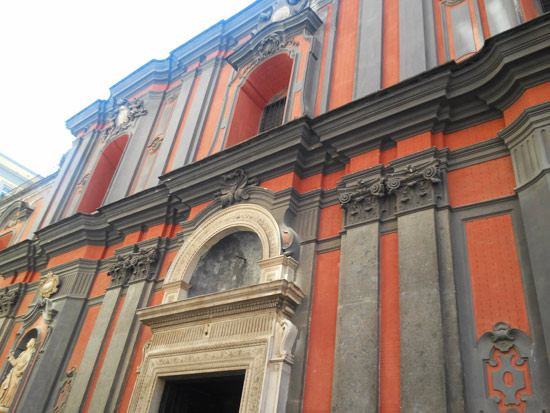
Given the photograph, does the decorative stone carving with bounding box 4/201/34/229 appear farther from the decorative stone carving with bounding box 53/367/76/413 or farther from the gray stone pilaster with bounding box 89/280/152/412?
the gray stone pilaster with bounding box 89/280/152/412

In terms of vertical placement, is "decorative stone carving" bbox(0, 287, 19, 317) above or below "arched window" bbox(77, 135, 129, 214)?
below

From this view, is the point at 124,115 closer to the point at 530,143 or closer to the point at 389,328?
the point at 389,328

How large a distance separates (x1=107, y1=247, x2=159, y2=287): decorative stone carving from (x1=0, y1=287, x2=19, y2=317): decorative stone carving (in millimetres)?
4392

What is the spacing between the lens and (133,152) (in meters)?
12.2

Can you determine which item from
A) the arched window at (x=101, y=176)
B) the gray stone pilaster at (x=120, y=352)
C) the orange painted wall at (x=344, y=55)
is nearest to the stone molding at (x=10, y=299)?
the arched window at (x=101, y=176)

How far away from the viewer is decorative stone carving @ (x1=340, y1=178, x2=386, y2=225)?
6.34m

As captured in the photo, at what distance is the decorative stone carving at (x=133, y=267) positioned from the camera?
904 cm

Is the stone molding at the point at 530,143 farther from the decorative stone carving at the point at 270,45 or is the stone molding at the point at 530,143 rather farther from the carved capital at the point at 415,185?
the decorative stone carving at the point at 270,45

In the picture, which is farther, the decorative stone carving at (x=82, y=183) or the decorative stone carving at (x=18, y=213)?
the decorative stone carving at (x=18, y=213)

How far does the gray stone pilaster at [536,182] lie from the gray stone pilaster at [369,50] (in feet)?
8.69

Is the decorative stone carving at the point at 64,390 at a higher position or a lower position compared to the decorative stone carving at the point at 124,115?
lower

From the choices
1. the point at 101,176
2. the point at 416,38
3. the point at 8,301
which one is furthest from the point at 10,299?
the point at 416,38

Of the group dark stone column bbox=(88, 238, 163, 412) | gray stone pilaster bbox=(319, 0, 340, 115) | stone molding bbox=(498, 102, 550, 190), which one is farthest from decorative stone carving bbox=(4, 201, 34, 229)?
stone molding bbox=(498, 102, 550, 190)

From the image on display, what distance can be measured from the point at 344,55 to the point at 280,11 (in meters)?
3.08
